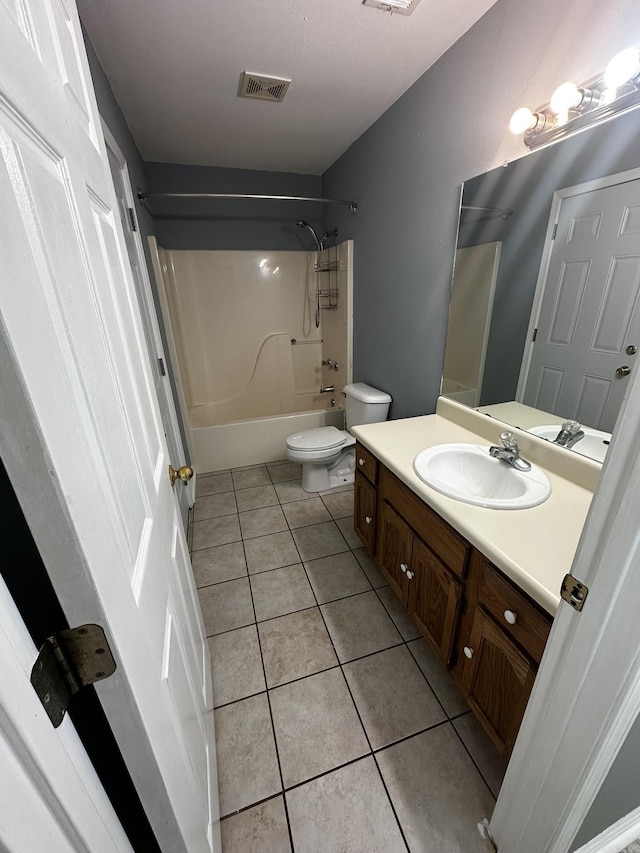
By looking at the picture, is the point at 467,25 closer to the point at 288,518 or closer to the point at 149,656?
the point at 149,656

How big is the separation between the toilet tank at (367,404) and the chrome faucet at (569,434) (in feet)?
3.71

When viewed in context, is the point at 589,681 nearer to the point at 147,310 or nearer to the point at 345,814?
the point at 345,814

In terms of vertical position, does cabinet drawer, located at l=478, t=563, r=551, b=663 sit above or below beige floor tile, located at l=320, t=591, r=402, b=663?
above

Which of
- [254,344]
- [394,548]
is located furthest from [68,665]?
[254,344]

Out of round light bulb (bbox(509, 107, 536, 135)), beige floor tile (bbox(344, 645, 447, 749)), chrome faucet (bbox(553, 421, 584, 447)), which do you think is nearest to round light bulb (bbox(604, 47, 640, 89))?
round light bulb (bbox(509, 107, 536, 135))

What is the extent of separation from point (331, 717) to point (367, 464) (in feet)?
3.20

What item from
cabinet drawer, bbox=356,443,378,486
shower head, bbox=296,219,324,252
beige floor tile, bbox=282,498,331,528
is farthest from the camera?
shower head, bbox=296,219,324,252

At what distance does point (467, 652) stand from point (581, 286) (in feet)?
4.06

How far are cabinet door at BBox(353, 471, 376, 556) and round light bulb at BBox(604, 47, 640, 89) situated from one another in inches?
59.2

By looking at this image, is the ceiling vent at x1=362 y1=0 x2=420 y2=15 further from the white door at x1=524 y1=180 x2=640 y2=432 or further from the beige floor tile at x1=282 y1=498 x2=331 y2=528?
the beige floor tile at x1=282 y1=498 x2=331 y2=528

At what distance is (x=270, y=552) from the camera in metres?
2.02

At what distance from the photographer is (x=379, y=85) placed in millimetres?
1671

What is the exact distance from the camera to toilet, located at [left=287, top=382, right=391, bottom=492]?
91.4 inches

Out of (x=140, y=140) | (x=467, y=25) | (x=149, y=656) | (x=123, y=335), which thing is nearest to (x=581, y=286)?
(x=467, y=25)
